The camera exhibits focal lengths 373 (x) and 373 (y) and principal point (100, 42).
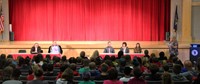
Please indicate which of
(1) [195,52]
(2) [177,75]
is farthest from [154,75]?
(1) [195,52]

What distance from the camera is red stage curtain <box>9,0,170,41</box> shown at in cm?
2173

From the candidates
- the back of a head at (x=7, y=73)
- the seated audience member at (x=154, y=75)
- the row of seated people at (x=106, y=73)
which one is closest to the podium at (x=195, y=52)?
the row of seated people at (x=106, y=73)

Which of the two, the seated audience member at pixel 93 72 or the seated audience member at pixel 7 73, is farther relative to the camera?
the seated audience member at pixel 93 72

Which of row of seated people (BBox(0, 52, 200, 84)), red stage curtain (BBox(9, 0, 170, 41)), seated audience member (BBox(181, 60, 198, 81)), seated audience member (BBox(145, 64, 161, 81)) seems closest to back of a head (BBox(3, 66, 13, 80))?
row of seated people (BBox(0, 52, 200, 84))

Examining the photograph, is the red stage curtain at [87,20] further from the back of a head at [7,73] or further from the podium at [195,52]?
the back of a head at [7,73]

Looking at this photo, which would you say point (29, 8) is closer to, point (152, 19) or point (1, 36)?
point (1, 36)

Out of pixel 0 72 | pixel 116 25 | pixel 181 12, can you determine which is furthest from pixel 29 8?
pixel 0 72

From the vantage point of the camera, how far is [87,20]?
22.3m

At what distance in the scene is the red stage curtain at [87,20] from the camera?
71.3 feet

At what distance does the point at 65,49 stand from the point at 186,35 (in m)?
5.95

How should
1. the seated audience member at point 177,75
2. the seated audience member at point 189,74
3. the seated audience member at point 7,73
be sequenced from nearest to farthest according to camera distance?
the seated audience member at point 7,73, the seated audience member at point 177,75, the seated audience member at point 189,74

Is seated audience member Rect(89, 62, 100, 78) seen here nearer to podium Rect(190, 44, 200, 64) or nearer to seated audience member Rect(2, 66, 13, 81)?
seated audience member Rect(2, 66, 13, 81)

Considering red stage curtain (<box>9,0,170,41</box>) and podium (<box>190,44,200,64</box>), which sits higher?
red stage curtain (<box>9,0,170,41</box>)

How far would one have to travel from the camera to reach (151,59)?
35.2 feet
